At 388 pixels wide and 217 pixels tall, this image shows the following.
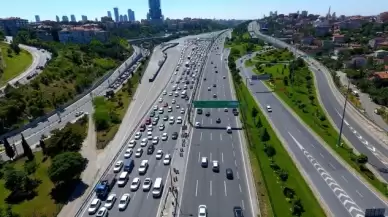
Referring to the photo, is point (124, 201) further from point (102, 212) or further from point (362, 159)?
point (362, 159)

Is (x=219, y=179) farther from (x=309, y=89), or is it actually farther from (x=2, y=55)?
Answer: (x=2, y=55)

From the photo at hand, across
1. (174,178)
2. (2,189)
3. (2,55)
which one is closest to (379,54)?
(174,178)

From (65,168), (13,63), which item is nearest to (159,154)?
(65,168)

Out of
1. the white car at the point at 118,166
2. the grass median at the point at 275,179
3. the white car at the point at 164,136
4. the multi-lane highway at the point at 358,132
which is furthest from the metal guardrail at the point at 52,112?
the multi-lane highway at the point at 358,132

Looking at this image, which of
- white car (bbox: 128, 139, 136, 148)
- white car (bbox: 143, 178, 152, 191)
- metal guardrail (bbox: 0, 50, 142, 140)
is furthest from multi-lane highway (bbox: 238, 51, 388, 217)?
metal guardrail (bbox: 0, 50, 142, 140)

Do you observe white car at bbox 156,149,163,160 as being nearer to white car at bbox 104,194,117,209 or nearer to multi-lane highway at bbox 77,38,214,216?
multi-lane highway at bbox 77,38,214,216

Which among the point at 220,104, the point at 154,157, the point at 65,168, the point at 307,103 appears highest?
the point at 220,104
